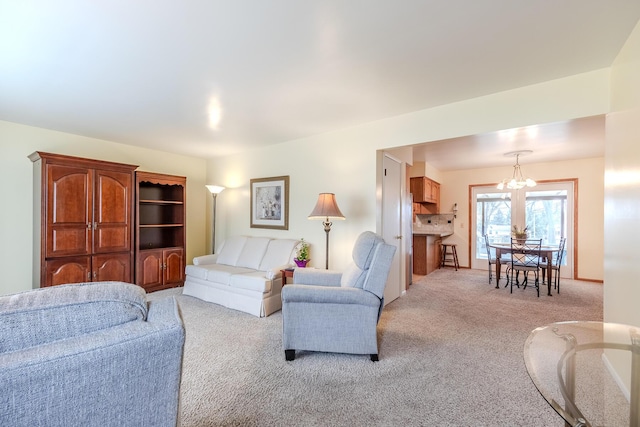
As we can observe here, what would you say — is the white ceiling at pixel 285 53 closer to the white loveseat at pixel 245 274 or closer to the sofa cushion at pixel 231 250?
the white loveseat at pixel 245 274

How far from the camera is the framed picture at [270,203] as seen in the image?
441cm

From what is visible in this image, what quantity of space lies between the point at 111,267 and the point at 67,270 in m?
0.46

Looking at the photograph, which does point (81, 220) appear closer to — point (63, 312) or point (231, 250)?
point (231, 250)

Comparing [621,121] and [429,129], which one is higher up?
[429,129]

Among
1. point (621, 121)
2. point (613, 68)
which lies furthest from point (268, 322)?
point (613, 68)

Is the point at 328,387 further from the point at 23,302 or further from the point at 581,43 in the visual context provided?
the point at 581,43

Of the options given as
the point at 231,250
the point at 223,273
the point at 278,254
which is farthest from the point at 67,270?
the point at 278,254

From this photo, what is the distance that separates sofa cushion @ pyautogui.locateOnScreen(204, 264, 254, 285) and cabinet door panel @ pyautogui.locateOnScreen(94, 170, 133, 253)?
1.30 metres

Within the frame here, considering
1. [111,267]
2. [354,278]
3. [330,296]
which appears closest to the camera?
[330,296]

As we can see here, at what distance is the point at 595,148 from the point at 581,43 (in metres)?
3.71

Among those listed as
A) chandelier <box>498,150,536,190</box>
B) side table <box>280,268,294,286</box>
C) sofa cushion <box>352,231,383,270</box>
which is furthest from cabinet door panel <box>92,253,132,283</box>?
chandelier <box>498,150,536,190</box>

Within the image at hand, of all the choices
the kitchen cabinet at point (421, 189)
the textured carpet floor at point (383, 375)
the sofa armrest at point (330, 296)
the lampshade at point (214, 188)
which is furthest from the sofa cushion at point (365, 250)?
the kitchen cabinet at point (421, 189)

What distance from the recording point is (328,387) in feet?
6.56

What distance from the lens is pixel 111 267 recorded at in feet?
12.8
